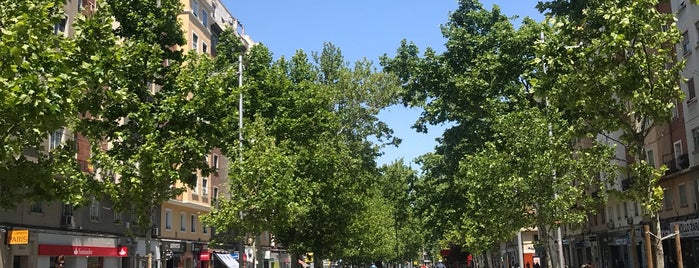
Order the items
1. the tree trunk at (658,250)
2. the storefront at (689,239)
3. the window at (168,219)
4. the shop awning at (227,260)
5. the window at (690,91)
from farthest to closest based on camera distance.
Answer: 1. the shop awning at (227,260)
2. the window at (168,219)
3. the storefront at (689,239)
4. the window at (690,91)
5. the tree trunk at (658,250)

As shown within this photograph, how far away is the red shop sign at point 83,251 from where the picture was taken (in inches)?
1224

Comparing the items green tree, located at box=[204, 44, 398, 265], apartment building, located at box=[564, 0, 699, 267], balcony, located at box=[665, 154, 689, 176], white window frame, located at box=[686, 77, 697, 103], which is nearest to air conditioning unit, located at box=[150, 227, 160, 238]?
green tree, located at box=[204, 44, 398, 265]

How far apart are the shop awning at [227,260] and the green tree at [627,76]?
139ft

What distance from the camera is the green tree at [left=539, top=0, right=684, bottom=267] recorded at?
12781 millimetres

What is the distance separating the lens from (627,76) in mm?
12820

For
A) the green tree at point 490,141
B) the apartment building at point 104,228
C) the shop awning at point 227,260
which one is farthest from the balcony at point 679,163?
the shop awning at point 227,260

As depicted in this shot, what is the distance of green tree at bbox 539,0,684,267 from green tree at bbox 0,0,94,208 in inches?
348

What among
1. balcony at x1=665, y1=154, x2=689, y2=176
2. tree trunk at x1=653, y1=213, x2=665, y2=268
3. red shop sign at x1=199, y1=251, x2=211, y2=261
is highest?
balcony at x1=665, y1=154, x2=689, y2=176

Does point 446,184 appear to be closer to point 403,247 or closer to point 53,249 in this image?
point 53,249

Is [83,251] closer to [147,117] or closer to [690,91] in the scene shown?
[147,117]

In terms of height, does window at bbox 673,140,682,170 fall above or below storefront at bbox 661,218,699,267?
above

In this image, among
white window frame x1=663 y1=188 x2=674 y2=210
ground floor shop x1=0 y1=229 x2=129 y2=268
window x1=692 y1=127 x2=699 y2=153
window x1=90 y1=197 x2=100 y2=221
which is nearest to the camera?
ground floor shop x1=0 y1=229 x2=129 y2=268

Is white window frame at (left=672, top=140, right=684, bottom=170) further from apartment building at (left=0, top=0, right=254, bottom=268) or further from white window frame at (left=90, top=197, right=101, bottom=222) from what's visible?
white window frame at (left=90, top=197, right=101, bottom=222)

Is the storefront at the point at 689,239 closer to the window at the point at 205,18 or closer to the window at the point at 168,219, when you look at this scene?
the window at the point at 168,219
